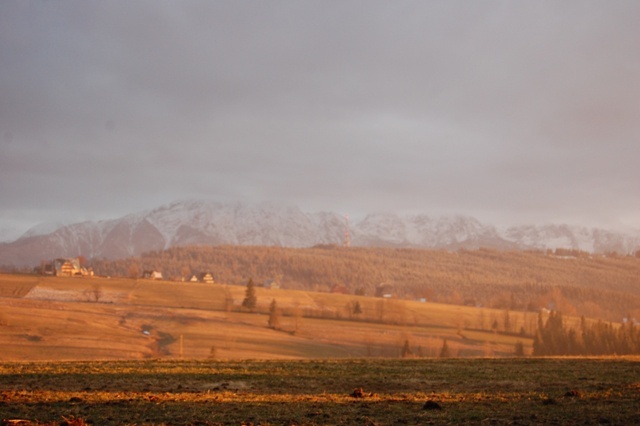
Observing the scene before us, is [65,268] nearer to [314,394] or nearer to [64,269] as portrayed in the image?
[64,269]

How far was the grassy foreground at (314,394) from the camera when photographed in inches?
690

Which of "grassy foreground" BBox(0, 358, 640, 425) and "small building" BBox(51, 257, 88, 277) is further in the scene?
"small building" BBox(51, 257, 88, 277)

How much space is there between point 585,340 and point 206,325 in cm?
6059

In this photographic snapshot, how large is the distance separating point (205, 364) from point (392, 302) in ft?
367

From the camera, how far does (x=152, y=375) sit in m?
28.0

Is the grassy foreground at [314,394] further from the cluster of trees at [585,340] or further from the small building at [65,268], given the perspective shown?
the small building at [65,268]

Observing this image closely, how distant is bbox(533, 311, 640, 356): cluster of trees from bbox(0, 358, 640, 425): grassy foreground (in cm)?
5845

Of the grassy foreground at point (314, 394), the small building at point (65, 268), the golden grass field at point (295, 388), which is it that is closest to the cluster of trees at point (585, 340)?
the golden grass field at point (295, 388)

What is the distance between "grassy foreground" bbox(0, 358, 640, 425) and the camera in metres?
17.5

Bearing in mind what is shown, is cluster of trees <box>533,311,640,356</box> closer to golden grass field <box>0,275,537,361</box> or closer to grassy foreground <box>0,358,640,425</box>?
golden grass field <box>0,275,537,361</box>

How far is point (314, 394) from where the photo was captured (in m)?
22.8

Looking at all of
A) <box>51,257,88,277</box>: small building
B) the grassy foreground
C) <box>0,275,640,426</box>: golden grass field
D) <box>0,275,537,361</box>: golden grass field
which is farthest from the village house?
the grassy foreground

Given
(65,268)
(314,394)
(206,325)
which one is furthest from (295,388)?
(65,268)

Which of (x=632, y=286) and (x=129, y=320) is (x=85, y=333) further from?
(x=632, y=286)
